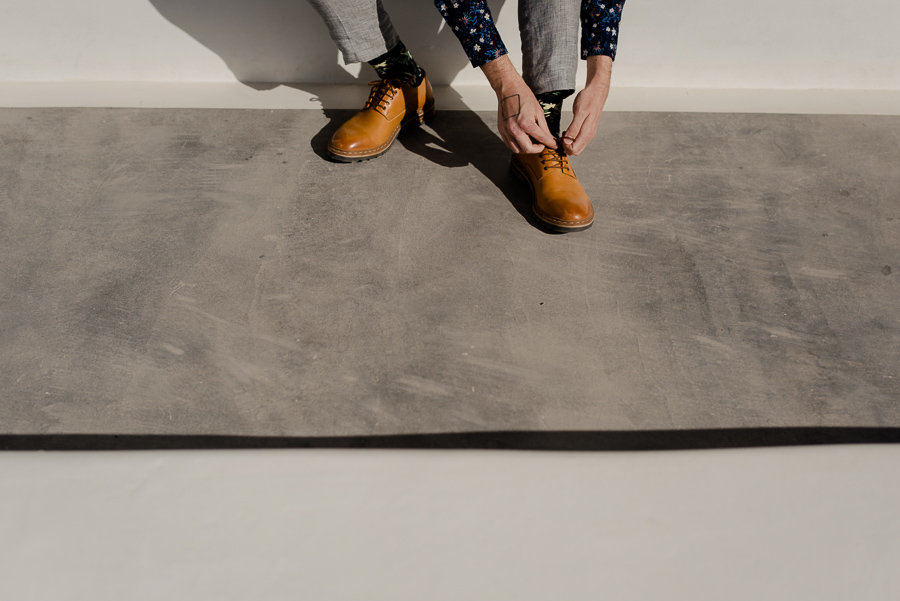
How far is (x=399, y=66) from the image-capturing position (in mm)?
1564

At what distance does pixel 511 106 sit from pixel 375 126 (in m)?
0.37

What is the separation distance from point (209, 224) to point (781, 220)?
126cm

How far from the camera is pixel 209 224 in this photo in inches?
54.2

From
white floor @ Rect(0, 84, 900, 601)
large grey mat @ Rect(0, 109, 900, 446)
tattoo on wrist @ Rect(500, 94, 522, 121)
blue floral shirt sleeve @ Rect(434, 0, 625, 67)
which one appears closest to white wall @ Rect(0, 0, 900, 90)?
large grey mat @ Rect(0, 109, 900, 446)

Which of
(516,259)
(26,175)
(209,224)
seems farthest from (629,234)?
(26,175)

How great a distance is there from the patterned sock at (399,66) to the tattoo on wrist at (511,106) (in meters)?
0.34

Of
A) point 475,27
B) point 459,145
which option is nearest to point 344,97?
point 459,145

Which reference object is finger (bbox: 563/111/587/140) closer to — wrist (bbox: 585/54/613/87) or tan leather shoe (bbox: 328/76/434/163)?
wrist (bbox: 585/54/613/87)

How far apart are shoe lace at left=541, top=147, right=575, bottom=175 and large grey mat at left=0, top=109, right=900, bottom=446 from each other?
0.34ft

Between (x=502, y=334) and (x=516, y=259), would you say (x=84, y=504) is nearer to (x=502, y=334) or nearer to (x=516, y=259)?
(x=502, y=334)

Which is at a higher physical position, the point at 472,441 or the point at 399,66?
the point at 399,66

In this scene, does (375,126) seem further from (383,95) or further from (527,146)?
(527,146)

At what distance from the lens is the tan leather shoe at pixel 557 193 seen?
53.3 inches

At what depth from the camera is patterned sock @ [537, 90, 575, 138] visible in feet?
4.61
